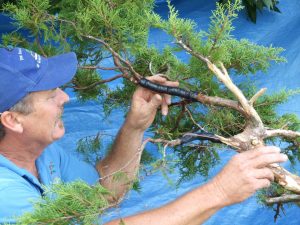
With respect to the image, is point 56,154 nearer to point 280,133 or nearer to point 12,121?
point 12,121

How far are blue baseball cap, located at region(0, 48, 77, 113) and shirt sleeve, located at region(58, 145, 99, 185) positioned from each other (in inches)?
12.1

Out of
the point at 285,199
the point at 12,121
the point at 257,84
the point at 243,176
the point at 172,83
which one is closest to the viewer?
the point at 243,176

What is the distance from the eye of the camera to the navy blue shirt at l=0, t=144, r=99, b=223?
0.93 metres

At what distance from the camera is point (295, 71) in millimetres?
2400

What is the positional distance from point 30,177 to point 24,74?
240mm

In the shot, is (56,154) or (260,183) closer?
(260,183)

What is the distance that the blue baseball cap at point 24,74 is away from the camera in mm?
1099

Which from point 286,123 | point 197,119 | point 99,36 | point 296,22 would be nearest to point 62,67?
point 99,36

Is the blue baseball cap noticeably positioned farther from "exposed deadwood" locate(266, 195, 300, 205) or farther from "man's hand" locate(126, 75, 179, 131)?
"exposed deadwood" locate(266, 195, 300, 205)

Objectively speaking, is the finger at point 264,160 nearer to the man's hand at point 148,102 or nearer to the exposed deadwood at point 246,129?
the exposed deadwood at point 246,129

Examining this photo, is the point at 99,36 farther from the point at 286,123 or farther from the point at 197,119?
the point at 286,123

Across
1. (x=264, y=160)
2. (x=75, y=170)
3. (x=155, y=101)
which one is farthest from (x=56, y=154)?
(x=264, y=160)

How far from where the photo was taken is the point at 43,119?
113cm

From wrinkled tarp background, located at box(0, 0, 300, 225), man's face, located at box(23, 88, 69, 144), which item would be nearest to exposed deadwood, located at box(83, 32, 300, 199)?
man's face, located at box(23, 88, 69, 144)
